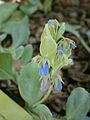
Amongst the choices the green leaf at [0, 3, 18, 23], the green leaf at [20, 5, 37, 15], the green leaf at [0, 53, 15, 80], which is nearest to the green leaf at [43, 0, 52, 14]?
the green leaf at [20, 5, 37, 15]

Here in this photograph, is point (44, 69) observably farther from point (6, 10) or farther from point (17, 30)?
point (6, 10)

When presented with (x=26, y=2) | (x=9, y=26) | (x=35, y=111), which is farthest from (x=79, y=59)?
(x=35, y=111)

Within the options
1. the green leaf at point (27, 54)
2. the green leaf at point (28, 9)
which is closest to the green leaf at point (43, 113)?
the green leaf at point (27, 54)

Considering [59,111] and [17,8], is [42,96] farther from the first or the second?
[17,8]

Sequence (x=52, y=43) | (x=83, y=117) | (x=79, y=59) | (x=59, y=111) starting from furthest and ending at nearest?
(x=79, y=59)
(x=59, y=111)
(x=83, y=117)
(x=52, y=43)

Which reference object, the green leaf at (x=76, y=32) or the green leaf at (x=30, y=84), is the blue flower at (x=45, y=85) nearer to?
the green leaf at (x=30, y=84)

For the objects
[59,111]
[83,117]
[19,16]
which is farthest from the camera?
[19,16]
